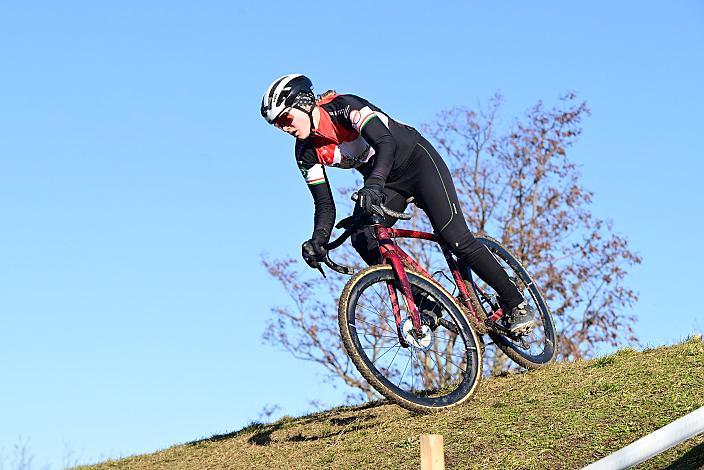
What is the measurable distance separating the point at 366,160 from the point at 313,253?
97 centimetres

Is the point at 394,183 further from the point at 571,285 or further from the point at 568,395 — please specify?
the point at 571,285

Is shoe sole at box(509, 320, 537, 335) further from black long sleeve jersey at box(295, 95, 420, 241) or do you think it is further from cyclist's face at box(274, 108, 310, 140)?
cyclist's face at box(274, 108, 310, 140)

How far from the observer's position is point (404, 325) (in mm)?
8070

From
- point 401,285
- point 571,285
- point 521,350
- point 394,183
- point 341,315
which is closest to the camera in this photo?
point 341,315

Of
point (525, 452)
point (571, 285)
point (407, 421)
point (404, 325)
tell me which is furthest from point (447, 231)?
point (571, 285)

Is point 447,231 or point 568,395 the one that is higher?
point 447,231

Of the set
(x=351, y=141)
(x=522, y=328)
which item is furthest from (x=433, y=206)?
(x=522, y=328)

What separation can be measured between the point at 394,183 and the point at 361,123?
2.58 ft

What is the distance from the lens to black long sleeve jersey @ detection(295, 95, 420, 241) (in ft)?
26.7

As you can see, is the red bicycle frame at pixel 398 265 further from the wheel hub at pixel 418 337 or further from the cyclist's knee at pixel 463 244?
the cyclist's knee at pixel 463 244

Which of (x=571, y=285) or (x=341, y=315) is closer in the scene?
(x=341, y=315)

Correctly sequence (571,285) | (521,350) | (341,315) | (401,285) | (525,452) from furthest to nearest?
(571,285)
(521,350)
(401,285)
(341,315)
(525,452)

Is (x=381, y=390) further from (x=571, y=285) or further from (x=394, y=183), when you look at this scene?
(x=571, y=285)

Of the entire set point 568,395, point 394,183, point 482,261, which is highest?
point 394,183
